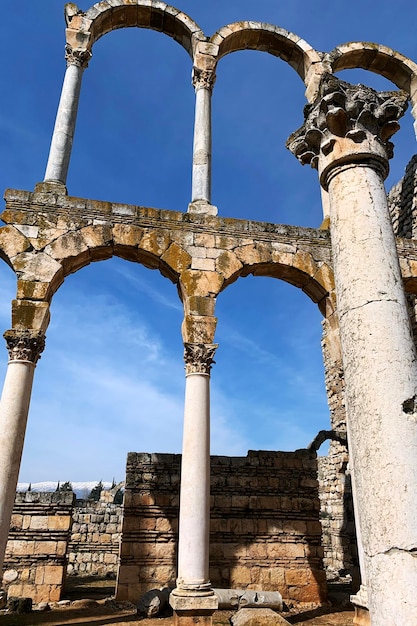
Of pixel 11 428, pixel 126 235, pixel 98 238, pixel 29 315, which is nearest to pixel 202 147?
pixel 126 235

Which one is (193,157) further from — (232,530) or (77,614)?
(77,614)

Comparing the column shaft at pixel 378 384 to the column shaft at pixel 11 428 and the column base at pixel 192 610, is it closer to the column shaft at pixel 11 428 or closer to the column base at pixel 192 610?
the column base at pixel 192 610

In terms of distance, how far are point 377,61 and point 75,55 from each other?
27.5ft

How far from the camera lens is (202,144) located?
10.9 meters

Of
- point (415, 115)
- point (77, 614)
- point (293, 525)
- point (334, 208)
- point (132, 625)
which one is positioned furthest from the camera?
point (415, 115)

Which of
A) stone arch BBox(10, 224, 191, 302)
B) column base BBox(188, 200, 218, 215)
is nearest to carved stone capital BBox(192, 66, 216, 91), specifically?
column base BBox(188, 200, 218, 215)

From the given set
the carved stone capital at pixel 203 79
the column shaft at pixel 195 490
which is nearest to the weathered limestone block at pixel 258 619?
the column shaft at pixel 195 490

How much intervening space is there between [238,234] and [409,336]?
270 inches

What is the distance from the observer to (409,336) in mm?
3469

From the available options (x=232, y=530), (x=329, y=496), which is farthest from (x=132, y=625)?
(x=329, y=496)

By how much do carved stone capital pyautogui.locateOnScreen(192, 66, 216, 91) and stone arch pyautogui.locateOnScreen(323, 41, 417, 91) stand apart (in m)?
3.62

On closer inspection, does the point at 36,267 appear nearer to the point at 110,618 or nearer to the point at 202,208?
the point at 202,208

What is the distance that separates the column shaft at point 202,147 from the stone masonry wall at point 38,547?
23.4 ft

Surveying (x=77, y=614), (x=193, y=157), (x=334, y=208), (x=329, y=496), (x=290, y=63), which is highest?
(x=290, y=63)
